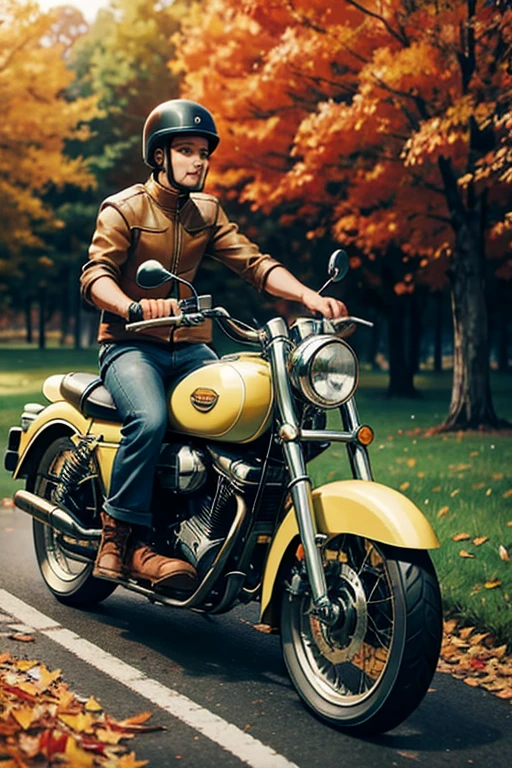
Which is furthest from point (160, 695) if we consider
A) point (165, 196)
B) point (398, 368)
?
point (398, 368)

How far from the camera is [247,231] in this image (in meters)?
29.7

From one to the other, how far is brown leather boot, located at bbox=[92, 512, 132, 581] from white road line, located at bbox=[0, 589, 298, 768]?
358 mm

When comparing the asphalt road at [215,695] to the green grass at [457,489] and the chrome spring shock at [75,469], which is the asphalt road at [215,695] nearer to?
the chrome spring shock at [75,469]

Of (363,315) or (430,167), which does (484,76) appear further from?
(363,315)

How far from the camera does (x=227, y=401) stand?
15.5 ft

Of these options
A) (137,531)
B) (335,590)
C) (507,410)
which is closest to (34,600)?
(137,531)

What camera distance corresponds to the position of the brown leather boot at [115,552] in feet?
16.8

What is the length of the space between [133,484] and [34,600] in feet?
4.61

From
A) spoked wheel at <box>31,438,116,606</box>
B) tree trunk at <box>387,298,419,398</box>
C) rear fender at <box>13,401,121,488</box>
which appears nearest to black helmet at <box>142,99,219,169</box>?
rear fender at <box>13,401,121,488</box>

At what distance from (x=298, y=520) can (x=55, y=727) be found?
1.14 metres

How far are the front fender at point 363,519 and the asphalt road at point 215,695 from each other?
498 millimetres

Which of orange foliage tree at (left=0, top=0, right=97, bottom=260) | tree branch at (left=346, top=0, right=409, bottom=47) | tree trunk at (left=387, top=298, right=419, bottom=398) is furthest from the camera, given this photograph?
orange foliage tree at (left=0, top=0, right=97, bottom=260)

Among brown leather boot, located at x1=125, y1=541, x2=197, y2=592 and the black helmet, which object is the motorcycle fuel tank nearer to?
brown leather boot, located at x1=125, y1=541, x2=197, y2=592

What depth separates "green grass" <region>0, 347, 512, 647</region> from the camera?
647cm
